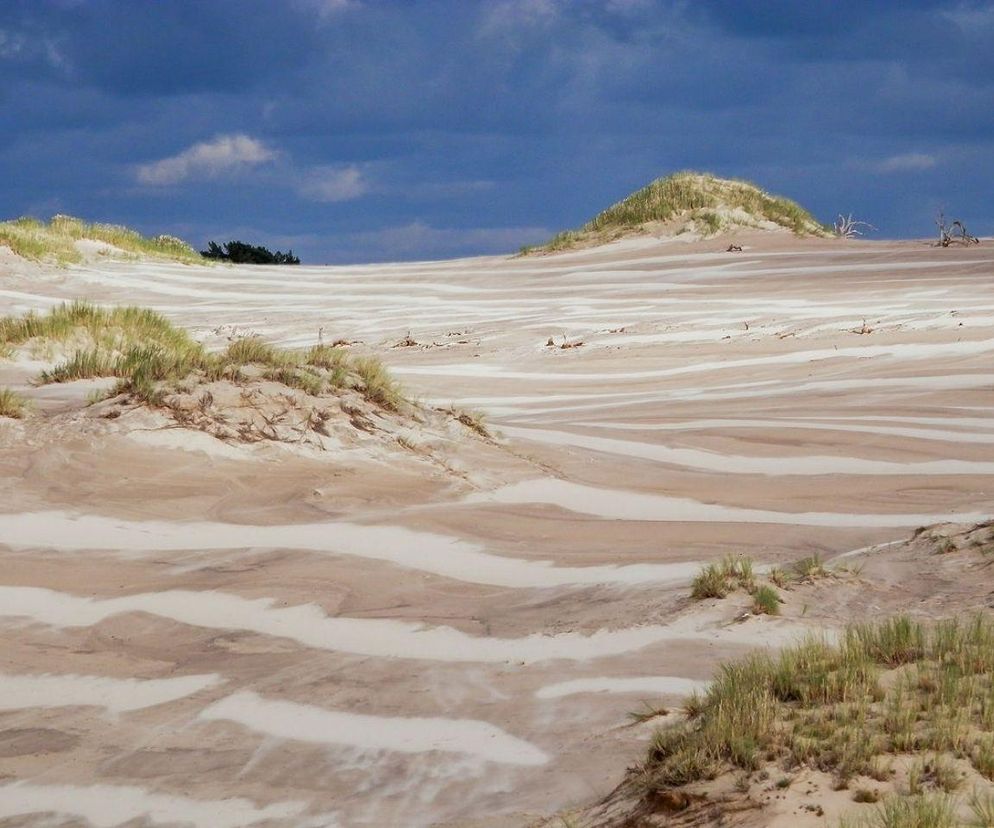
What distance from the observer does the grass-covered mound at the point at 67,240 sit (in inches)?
842

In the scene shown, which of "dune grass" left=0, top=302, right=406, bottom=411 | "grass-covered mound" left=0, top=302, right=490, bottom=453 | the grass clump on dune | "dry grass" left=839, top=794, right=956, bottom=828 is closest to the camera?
"dry grass" left=839, top=794, right=956, bottom=828

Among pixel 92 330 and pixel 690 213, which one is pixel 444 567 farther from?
pixel 690 213

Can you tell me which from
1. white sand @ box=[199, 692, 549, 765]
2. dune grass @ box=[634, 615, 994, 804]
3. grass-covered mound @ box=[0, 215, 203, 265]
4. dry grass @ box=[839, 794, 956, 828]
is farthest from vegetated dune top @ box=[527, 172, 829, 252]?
dry grass @ box=[839, 794, 956, 828]

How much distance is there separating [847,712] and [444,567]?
3143mm

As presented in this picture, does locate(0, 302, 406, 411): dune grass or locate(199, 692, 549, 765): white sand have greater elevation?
locate(0, 302, 406, 411): dune grass

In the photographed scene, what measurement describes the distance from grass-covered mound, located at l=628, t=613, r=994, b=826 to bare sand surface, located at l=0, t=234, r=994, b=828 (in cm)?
42

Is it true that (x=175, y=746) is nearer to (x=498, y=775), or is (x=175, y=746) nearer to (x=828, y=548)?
(x=498, y=775)

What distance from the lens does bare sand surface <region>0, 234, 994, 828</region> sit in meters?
3.88

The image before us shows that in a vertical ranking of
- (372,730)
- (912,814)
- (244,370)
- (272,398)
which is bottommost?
(372,730)

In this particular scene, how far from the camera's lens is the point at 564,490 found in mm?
7359

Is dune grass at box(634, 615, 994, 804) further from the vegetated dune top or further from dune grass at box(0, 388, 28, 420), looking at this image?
the vegetated dune top

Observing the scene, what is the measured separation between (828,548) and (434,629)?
191 cm

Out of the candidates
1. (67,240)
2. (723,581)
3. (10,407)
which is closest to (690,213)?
(67,240)

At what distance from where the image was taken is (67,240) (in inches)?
934
